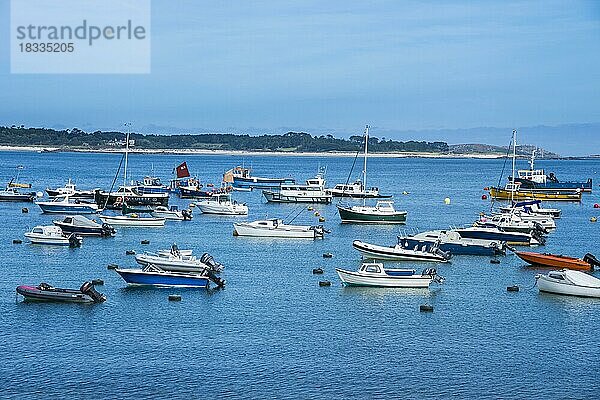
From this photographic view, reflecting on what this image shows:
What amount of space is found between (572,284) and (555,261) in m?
10.6

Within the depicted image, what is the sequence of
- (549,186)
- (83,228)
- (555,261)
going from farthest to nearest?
(549,186)
(83,228)
(555,261)

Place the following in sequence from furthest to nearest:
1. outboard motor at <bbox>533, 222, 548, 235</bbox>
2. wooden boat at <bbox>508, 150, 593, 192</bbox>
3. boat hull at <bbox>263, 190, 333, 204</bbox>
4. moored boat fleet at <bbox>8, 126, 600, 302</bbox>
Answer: wooden boat at <bbox>508, 150, 593, 192</bbox> → boat hull at <bbox>263, 190, 333, 204</bbox> → outboard motor at <bbox>533, 222, 548, 235</bbox> → moored boat fleet at <bbox>8, 126, 600, 302</bbox>

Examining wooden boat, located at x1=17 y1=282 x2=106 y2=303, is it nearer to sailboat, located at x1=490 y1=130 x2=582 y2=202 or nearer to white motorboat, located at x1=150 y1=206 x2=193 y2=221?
white motorboat, located at x1=150 y1=206 x2=193 y2=221

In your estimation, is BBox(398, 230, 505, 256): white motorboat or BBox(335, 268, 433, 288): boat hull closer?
BBox(335, 268, 433, 288): boat hull

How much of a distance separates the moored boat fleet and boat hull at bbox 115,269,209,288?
52mm

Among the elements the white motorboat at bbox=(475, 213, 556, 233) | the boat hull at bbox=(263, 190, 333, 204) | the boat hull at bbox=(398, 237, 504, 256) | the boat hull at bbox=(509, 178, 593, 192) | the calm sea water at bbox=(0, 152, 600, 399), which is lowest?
the calm sea water at bbox=(0, 152, 600, 399)

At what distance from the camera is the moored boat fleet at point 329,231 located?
50.7 meters

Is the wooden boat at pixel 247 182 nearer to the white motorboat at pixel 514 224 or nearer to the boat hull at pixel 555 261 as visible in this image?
the white motorboat at pixel 514 224

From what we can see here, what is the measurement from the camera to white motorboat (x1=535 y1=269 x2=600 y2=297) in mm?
49531

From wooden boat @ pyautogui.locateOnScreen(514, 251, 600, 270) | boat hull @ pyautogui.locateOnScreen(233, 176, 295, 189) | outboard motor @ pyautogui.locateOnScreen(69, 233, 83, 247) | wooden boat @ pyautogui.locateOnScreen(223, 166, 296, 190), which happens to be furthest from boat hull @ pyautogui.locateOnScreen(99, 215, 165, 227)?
boat hull @ pyautogui.locateOnScreen(233, 176, 295, 189)

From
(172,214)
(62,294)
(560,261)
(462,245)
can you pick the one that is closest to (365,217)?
(172,214)

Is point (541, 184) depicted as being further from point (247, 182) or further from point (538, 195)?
point (247, 182)

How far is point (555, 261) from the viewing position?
6019cm

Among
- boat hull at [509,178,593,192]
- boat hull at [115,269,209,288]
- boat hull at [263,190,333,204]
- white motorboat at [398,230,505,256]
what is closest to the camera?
boat hull at [115,269,209,288]
